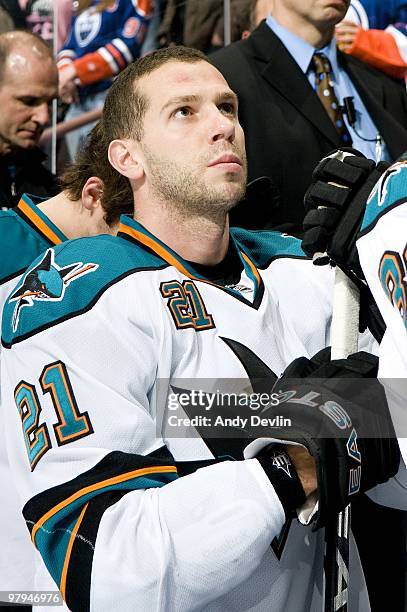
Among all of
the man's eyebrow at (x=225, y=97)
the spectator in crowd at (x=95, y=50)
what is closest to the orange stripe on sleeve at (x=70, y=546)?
the man's eyebrow at (x=225, y=97)

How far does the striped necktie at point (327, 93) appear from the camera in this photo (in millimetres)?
2303

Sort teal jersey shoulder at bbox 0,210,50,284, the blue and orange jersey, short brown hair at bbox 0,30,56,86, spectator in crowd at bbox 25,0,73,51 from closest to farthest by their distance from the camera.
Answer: teal jersey shoulder at bbox 0,210,50,284 → short brown hair at bbox 0,30,56,86 → the blue and orange jersey → spectator in crowd at bbox 25,0,73,51

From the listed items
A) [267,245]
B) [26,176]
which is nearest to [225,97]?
[267,245]

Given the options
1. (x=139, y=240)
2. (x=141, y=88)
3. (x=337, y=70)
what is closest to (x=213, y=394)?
(x=139, y=240)

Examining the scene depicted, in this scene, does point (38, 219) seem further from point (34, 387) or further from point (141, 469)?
point (141, 469)

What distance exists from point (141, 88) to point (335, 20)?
0.83 m

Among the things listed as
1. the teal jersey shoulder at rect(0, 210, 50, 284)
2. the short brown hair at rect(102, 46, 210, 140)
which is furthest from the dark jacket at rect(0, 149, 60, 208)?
the short brown hair at rect(102, 46, 210, 140)

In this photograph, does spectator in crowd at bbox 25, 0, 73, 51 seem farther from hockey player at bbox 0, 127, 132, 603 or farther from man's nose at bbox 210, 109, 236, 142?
man's nose at bbox 210, 109, 236, 142

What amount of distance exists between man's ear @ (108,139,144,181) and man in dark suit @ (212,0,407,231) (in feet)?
1.34

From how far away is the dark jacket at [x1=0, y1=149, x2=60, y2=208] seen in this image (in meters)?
2.72

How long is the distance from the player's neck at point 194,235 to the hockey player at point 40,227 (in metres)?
0.14

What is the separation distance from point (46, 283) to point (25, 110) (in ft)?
4.76

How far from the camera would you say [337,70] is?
7.93 feet

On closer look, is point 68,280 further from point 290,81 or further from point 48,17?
point 48,17
